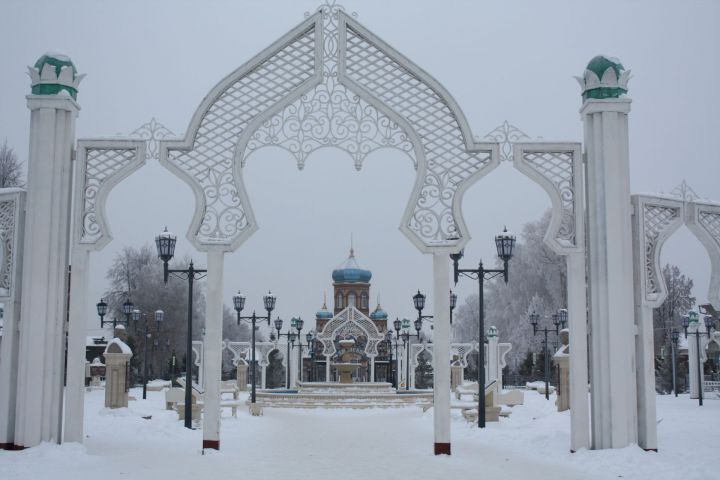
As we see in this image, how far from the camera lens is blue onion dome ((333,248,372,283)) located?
4009 centimetres

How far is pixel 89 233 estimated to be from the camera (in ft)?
26.2

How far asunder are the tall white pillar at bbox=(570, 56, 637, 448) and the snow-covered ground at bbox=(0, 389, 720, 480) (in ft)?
1.29

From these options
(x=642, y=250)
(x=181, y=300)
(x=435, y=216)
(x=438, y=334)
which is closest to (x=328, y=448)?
(x=438, y=334)

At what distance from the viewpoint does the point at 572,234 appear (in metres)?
7.94

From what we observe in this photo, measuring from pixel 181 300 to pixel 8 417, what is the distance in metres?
27.9

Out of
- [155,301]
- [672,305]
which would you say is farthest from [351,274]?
[672,305]

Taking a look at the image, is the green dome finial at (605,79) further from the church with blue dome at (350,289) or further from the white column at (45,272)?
the church with blue dome at (350,289)

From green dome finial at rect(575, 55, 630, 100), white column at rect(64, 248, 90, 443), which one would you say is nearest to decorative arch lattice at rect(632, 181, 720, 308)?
green dome finial at rect(575, 55, 630, 100)

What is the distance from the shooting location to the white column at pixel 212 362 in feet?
26.2

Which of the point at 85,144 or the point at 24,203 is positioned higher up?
the point at 85,144

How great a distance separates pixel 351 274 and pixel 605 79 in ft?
107

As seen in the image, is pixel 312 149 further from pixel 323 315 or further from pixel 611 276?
pixel 323 315

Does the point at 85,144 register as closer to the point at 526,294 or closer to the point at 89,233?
the point at 89,233

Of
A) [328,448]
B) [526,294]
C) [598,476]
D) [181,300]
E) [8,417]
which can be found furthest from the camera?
[181,300]
